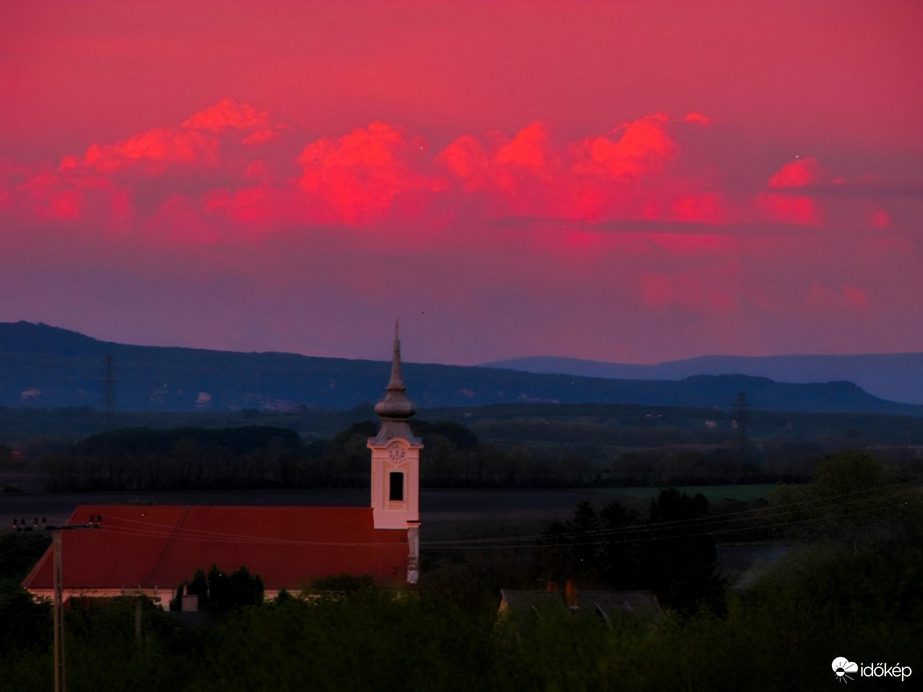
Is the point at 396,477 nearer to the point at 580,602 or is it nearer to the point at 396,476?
the point at 396,476

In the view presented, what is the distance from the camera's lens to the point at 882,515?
72625mm

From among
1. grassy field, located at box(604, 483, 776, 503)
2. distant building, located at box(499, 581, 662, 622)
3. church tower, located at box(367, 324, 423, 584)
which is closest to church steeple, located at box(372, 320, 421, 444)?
church tower, located at box(367, 324, 423, 584)

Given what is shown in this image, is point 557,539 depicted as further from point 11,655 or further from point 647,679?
point 647,679

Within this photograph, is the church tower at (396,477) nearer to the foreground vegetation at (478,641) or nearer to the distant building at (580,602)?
the foreground vegetation at (478,641)

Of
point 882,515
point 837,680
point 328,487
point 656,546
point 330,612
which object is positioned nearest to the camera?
point 837,680

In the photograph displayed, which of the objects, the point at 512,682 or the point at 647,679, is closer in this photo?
the point at 647,679

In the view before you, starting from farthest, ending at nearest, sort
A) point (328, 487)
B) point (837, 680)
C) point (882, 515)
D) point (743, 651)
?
point (328, 487) < point (882, 515) < point (743, 651) < point (837, 680)

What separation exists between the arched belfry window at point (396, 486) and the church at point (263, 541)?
4cm

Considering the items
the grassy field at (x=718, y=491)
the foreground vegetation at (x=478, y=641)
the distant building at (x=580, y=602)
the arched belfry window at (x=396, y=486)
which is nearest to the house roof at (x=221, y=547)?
the arched belfry window at (x=396, y=486)

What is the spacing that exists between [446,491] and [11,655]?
6915 centimetres

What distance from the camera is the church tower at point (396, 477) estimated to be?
5903cm

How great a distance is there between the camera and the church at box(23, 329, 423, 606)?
56.3 metres

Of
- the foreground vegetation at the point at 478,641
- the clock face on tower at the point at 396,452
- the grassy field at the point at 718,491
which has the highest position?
the clock face on tower at the point at 396,452

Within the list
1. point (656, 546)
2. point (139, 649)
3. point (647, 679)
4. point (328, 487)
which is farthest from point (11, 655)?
point (328, 487)
